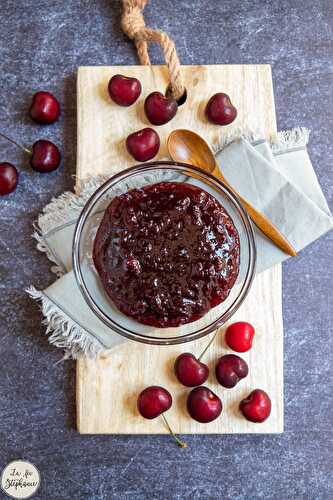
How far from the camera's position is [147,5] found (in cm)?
177

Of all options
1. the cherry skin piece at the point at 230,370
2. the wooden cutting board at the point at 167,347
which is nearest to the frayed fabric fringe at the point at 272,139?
the wooden cutting board at the point at 167,347

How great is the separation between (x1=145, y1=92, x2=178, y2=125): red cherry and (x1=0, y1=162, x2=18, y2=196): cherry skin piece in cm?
44

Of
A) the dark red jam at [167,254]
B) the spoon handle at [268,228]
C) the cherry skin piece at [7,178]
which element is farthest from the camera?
the cherry skin piece at [7,178]

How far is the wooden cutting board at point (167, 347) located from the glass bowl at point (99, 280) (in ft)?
0.41

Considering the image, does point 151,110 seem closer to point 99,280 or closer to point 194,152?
point 194,152

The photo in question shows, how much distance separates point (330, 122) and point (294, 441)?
3.33ft

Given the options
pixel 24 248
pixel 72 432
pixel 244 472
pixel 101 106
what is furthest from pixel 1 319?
pixel 244 472

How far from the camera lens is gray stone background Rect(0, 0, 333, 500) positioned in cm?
170

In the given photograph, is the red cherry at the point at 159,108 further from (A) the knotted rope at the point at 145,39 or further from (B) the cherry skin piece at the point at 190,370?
(B) the cherry skin piece at the point at 190,370

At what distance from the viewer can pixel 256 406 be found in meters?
1.59

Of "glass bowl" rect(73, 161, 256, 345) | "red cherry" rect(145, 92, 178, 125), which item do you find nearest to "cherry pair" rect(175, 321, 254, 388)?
"glass bowl" rect(73, 161, 256, 345)

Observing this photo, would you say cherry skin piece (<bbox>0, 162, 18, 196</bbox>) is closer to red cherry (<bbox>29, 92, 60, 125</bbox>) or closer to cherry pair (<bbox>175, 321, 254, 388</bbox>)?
red cherry (<bbox>29, 92, 60, 125</bbox>)

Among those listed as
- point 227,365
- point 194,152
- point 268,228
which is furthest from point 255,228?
point 227,365

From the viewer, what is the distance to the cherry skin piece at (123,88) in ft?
5.25
